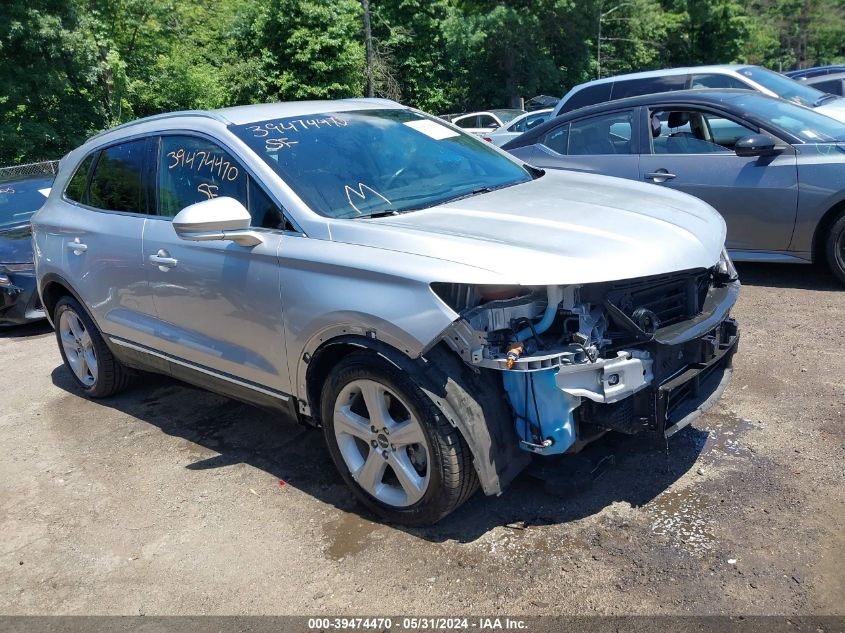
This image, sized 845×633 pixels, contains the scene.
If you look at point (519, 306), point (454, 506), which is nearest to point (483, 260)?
point (519, 306)

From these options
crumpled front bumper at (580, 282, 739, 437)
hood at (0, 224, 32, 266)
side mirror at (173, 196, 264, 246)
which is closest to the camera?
crumpled front bumper at (580, 282, 739, 437)

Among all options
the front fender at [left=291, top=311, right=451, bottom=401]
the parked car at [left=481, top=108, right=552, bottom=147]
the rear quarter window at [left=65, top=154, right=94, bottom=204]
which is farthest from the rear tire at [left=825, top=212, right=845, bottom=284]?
the parked car at [left=481, top=108, right=552, bottom=147]

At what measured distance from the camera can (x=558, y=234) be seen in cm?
326

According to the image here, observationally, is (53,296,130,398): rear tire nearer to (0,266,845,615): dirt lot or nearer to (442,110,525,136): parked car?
(0,266,845,615): dirt lot

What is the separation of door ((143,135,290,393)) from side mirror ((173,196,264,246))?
0.57 ft

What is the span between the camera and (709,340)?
3.41m

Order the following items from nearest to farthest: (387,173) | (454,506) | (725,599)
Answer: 1. (725,599)
2. (454,506)
3. (387,173)

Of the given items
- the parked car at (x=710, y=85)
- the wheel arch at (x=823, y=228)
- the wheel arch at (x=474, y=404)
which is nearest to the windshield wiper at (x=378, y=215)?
the wheel arch at (x=474, y=404)

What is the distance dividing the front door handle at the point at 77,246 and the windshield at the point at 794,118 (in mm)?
5233

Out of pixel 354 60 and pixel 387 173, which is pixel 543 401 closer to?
pixel 387 173

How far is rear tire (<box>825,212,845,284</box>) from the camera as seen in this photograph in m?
5.94

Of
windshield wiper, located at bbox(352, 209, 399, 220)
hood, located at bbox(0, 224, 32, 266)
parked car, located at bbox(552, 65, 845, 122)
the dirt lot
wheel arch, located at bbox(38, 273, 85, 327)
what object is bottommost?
the dirt lot

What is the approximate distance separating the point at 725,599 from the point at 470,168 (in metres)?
2.56

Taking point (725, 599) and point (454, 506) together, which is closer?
point (725, 599)
